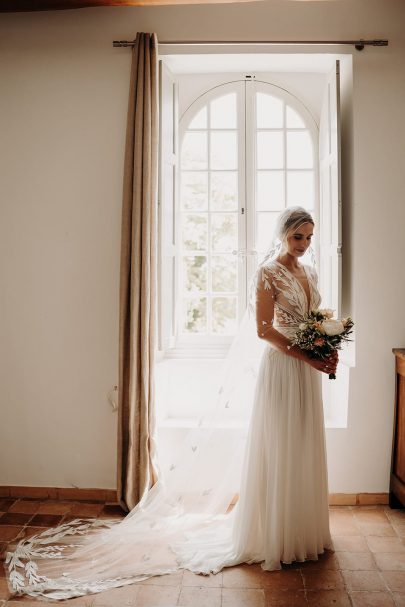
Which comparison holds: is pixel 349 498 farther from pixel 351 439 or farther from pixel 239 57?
pixel 239 57

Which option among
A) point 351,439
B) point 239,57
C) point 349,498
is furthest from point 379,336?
point 239,57

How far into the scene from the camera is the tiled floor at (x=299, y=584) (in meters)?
2.51

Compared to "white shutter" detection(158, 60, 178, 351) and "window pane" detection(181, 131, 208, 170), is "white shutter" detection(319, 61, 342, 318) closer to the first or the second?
"window pane" detection(181, 131, 208, 170)

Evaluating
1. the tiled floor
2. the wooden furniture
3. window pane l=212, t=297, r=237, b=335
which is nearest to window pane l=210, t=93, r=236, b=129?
window pane l=212, t=297, r=237, b=335

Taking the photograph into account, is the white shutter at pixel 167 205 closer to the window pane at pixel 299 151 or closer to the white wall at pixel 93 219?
the white wall at pixel 93 219

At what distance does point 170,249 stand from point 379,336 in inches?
63.2

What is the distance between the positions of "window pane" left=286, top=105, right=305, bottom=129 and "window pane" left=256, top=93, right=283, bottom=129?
0.19 feet

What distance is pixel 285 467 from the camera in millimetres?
2842

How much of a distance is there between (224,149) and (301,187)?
2.25 feet

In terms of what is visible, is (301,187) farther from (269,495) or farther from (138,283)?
(269,495)

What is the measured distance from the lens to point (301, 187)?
4156 mm

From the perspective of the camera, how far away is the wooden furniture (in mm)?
3482

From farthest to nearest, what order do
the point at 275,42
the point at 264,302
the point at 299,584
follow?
the point at 275,42 < the point at 264,302 < the point at 299,584

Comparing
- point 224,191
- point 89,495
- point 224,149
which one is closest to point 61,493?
point 89,495
